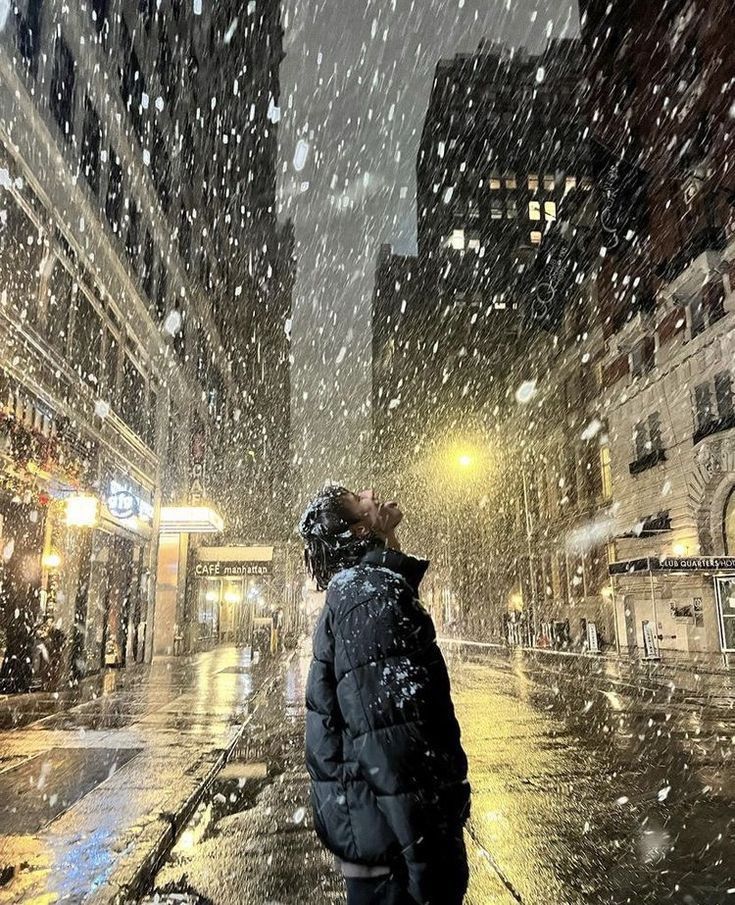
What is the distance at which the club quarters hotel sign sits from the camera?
3056cm

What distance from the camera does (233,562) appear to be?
3130 cm

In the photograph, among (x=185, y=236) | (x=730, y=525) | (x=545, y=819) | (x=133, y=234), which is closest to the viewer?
(x=545, y=819)

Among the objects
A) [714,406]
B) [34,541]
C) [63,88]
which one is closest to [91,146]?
[63,88]

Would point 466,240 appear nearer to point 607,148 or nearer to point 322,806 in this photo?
Answer: point 607,148

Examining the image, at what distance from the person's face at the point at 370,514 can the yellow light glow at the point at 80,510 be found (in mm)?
15125

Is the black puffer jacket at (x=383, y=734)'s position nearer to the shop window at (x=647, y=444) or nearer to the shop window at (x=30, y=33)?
the shop window at (x=30, y=33)

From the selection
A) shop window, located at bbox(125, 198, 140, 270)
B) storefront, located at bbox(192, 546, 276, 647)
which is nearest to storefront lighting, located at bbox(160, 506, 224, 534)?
storefront, located at bbox(192, 546, 276, 647)

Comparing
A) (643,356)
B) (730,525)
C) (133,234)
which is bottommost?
(730,525)

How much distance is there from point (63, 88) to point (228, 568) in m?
18.7

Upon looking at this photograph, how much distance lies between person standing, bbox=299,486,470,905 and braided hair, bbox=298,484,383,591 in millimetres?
139

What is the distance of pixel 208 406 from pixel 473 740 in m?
32.5

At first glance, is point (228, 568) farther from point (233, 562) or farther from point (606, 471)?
point (606, 471)

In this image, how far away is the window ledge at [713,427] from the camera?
26.2 meters

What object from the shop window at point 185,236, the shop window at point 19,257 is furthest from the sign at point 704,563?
the shop window at point 185,236
